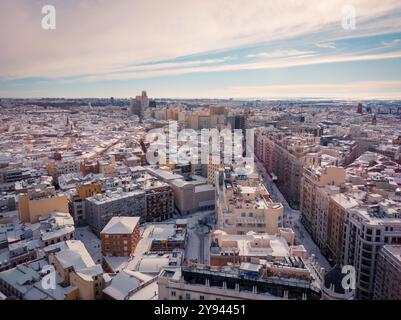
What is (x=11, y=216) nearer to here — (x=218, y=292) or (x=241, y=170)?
(x=241, y=170)

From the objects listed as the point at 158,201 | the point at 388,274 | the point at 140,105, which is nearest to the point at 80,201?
the point at 158,201

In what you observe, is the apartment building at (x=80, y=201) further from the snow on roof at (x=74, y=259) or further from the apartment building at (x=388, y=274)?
the apartment building at (x=388, y=274)

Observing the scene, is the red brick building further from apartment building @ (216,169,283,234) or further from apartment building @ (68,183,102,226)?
apartment building @ (68,183,102,226)

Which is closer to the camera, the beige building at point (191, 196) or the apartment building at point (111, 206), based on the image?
the apartment building at point (111, 206)

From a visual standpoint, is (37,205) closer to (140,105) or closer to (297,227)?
(297,227)

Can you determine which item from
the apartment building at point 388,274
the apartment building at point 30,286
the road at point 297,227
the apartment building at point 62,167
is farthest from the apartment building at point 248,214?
the apartment building at point 62,167
